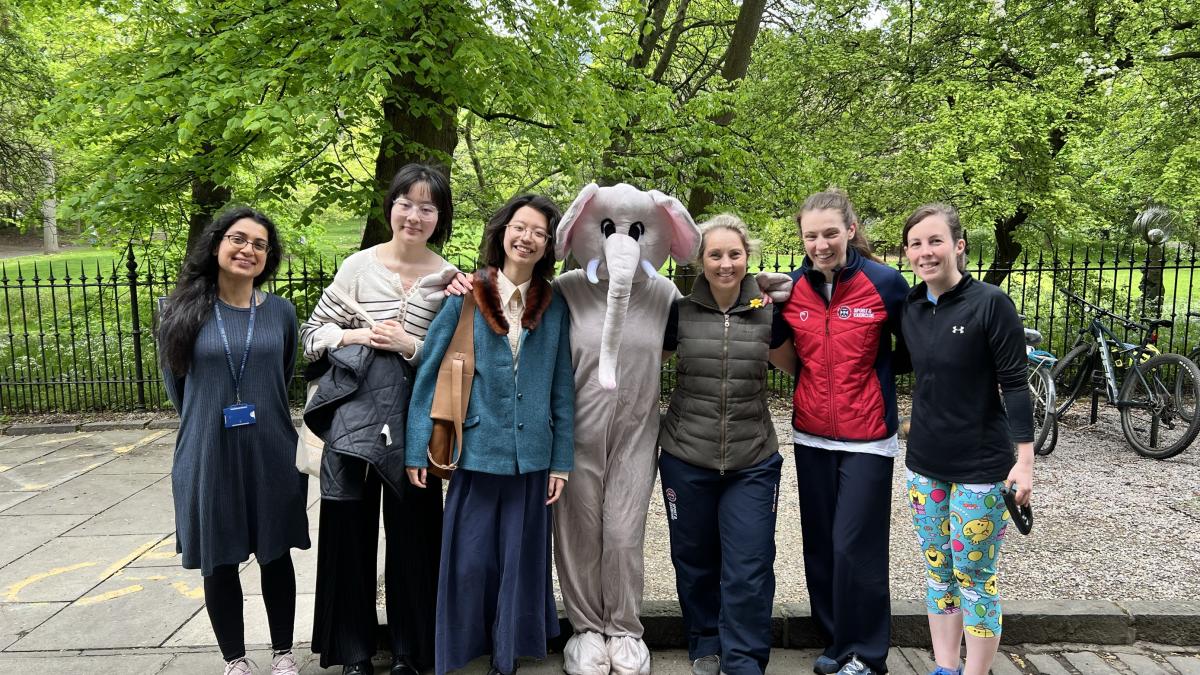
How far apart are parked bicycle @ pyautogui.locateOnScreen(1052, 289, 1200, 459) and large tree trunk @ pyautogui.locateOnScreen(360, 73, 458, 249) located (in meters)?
6.27

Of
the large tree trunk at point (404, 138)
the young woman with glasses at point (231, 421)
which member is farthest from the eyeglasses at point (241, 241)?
the large tree trunk at point (404, 138)

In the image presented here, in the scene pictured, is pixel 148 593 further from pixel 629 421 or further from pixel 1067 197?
pixel 1067 197

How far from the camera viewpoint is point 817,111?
1238 centimetres

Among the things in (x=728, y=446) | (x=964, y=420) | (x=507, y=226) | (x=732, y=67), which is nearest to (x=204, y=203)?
(x=507, y=226)

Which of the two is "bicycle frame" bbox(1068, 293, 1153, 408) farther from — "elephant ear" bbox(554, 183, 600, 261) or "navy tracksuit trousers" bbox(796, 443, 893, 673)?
"elephant ear" bbox(554, 183, 600, 261)

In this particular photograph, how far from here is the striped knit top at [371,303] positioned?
305 cm

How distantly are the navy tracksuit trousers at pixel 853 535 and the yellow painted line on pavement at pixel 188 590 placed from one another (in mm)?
3163

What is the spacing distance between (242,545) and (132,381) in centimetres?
715

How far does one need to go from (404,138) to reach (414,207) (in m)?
5.06

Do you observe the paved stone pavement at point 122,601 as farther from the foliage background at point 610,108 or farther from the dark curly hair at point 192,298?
the foliage background at point 610,108

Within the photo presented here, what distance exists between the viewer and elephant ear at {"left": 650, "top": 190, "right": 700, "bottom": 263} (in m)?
3.17

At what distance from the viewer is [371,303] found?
3.06 m

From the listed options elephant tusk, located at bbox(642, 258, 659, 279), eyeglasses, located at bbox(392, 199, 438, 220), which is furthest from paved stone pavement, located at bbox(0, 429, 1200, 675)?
eyeglasses, located at bbox(392, 199, 438, 220)

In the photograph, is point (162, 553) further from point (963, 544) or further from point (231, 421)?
point (963, 544)
